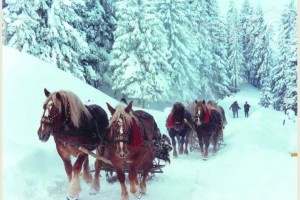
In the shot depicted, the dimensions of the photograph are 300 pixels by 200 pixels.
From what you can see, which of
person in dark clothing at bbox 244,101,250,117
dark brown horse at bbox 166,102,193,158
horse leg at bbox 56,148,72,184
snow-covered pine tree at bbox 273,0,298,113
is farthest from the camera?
dark brown horse at bbox 166,102,193,158

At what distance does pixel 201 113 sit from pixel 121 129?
4.58 meters

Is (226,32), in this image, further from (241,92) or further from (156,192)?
(156,192)

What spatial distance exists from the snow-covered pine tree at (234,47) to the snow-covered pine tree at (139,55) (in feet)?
3.61

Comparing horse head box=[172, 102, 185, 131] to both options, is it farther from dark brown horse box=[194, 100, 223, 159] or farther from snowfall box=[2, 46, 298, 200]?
snowfall box=[2, 46, 298, 200]

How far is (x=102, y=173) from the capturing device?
333 inches

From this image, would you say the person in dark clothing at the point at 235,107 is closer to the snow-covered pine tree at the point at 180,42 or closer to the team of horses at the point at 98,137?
the snow-covered pine tree at the point at 180,42

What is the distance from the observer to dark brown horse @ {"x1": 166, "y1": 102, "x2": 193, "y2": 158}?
977 centimetres

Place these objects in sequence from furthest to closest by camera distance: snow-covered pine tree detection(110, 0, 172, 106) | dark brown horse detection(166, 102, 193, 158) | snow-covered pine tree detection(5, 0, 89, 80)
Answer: dark brown horse detection(166, 102, 193, 158) < snow-covered pine tree detection(110, 0, 172, 106) < snow-covered pine tree detection(5, 0, 89, 80)

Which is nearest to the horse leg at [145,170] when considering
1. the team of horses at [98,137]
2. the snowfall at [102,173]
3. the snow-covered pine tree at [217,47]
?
the team of horses at [98,137]

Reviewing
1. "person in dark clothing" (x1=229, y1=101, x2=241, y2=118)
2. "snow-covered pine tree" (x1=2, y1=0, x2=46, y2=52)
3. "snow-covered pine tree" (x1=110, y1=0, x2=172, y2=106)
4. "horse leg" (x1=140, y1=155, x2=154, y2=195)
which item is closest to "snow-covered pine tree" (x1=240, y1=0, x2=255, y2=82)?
"person in dark clothing" (x1=229, y1=101, x2=241, y2=118)

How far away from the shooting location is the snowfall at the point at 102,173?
252 inches

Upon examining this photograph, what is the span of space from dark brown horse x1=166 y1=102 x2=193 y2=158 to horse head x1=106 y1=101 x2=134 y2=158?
317 centimetres

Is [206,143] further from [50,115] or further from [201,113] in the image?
[50,115]

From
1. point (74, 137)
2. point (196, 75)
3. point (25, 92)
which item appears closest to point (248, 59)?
point (196, 75)
